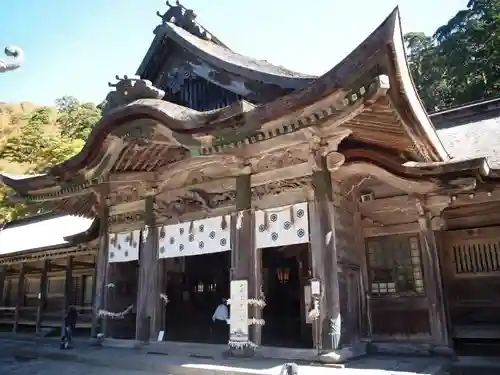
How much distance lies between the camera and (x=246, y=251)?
826cm

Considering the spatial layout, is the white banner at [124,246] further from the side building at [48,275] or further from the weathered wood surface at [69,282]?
the weathered wood surface at [69,282]

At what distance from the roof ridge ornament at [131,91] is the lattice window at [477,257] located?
717cm

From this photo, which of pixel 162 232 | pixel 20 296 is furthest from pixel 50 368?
pixel 20 296

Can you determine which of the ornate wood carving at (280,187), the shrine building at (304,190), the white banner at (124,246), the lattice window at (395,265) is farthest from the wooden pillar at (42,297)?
the lattice window at (395,265)

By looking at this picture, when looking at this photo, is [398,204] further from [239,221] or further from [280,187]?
[239,221]

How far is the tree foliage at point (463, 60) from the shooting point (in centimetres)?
2883

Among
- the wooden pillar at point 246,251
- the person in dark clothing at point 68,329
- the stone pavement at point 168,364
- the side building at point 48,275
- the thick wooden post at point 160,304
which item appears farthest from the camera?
the side building at point 48,275

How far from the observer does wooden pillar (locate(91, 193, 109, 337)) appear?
36.1ft

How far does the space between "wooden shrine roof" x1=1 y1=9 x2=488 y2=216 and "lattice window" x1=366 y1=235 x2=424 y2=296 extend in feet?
6.11

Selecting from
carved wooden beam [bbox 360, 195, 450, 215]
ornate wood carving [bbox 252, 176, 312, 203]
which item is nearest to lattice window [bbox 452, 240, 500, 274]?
carved wooden beam [bbox 360, 195, 450, 215]

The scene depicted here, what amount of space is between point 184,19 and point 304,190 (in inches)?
282

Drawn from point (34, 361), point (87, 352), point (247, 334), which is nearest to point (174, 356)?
point (247, 334)

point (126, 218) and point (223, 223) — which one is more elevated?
point (126, 218)

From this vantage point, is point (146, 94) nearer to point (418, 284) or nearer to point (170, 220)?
point (170, 220)
